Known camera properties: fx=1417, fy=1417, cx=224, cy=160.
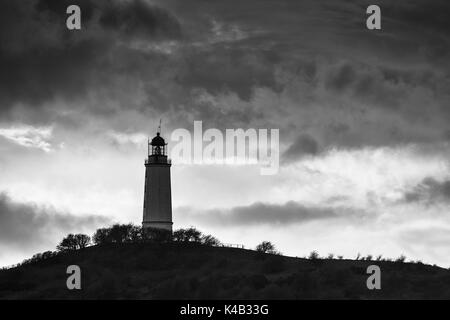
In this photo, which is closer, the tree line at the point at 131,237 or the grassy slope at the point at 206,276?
the grassy slope at the point at 206,276

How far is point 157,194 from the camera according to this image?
121 m

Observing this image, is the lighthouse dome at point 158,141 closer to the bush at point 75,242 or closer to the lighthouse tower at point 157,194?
the lighthouse tower at point 157,194

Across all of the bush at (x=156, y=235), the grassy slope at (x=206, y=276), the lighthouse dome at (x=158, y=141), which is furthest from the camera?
the lighthouse dome at (x=158, y=141)

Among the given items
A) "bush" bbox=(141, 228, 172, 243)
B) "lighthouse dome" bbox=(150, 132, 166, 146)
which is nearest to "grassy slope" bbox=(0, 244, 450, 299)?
"bush" bbox=(141, 228, 172, 243)

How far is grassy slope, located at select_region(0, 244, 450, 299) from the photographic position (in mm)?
100438

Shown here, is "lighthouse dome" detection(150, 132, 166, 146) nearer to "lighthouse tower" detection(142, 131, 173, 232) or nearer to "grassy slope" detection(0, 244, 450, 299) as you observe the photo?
"lighthouse tower" detection(142, 131, 173, 232)

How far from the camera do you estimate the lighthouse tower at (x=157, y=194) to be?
120812 millimetres

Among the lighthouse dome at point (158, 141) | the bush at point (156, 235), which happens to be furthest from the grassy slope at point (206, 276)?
the lighthouse dome at point (158, 141)

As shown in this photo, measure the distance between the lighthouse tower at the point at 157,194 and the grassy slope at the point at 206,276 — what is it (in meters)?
3.22

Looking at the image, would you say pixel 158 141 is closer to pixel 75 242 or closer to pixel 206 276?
pixel 75 242

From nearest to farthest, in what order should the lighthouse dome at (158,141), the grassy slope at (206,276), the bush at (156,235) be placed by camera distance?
1. the grassy slope at (206,276)
2. the bush at (156,235)
3. the lighthouse dome at (158,141)

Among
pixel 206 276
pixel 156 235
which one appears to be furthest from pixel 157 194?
pixel 206 276
